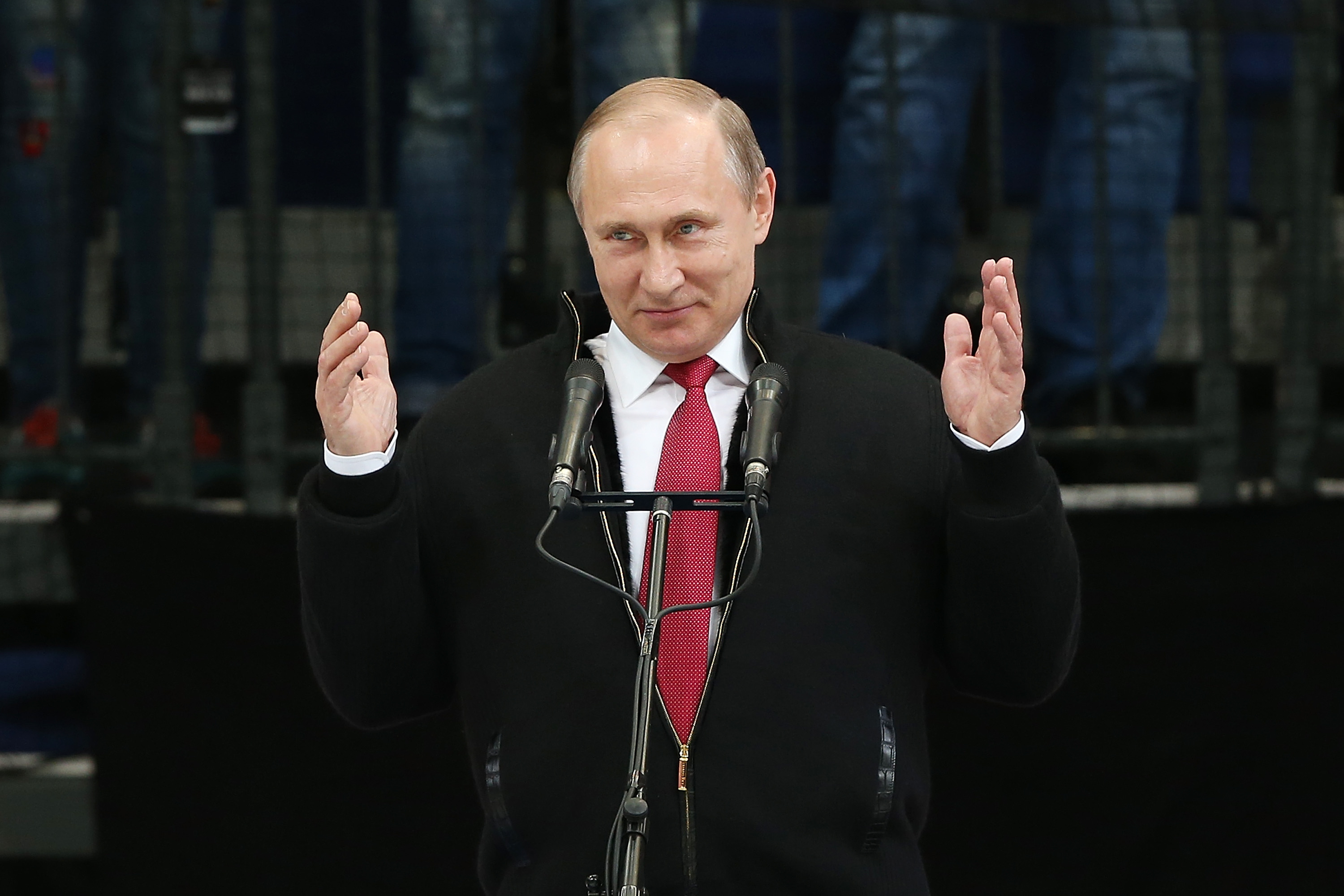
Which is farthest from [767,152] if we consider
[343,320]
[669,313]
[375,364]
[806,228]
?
[343,320]

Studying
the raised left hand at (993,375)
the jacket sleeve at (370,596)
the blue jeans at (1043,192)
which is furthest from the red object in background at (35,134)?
the raised left hand at (993,375)

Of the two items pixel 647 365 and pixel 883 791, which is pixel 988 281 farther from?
pixel 883 791

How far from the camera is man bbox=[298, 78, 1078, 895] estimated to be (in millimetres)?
2107

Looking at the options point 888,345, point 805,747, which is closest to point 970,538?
point 805,747

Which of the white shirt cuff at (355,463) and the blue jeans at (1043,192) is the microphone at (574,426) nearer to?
the white shirt cuff at (355,463)

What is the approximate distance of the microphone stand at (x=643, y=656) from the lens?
1.82 metres

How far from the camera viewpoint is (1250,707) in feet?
13.1

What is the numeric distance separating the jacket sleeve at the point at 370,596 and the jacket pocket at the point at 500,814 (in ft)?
0.68

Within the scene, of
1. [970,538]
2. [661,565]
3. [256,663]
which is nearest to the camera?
[661,565]

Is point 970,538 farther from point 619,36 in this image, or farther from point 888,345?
point 619,36

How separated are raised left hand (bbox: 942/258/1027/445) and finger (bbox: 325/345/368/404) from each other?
30.3 inches

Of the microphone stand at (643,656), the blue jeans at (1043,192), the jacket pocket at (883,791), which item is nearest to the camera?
the microphone stand at (643,656)

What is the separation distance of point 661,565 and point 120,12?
3.00 m

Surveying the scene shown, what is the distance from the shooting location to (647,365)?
A: 2334 millimetres
